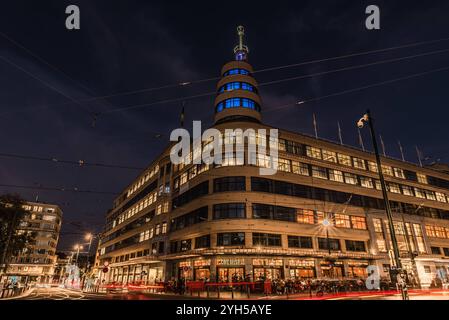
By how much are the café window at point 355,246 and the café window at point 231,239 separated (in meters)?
17.1

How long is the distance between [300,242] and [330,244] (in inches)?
207

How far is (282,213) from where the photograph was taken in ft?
124

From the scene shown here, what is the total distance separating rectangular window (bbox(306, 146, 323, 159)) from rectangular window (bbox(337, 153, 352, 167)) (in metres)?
4.15

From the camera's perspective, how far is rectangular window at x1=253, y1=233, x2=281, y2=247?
34694 mm

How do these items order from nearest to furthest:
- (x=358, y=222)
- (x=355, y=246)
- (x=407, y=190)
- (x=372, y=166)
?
(x=355, y=246), (x=358, y=222), (x=372, y=166), (x=407, y=190)

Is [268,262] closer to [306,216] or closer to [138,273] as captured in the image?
[306,216]

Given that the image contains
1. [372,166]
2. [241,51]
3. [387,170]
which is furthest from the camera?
[241,51]

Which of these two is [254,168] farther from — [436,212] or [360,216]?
[436,212]

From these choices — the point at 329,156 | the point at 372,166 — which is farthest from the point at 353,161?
the point at 329,156

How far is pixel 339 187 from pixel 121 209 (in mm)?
57564

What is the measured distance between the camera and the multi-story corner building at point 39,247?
9619 centimetres

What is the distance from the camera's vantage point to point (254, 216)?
3556cm

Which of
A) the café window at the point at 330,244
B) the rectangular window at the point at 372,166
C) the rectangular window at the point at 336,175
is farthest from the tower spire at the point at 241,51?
the café window at the point at 330,244

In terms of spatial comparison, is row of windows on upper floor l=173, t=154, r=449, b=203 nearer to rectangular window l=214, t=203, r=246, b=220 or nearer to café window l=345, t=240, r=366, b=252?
rectangular window l=214, t=203, r=246, b=220
